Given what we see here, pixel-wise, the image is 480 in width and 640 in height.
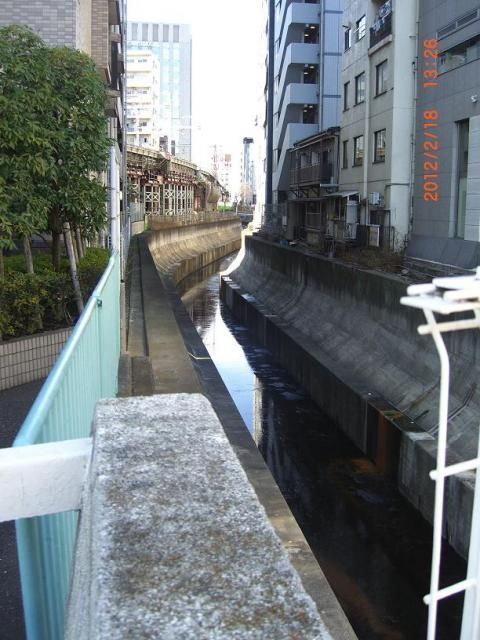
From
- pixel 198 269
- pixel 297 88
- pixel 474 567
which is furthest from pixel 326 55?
pixel 474 567

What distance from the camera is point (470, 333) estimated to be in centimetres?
1122

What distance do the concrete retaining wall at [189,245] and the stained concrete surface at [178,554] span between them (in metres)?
32.1

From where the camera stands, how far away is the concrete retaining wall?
38156 mm

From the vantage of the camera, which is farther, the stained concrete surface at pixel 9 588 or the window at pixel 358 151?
the window at pixel 358 151

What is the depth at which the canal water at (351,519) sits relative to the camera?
8.12 meters

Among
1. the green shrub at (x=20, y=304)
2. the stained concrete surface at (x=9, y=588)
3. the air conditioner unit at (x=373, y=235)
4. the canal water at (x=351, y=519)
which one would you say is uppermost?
the air conditioner unit at (x=373, y=235)

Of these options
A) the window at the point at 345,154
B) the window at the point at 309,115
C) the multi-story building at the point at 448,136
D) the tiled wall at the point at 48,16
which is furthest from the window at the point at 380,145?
the window at the point at 309,115

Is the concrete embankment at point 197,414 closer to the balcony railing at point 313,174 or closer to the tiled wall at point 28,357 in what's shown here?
the tiled wall at point 28,357

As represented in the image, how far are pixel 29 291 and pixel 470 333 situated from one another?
7.09 m

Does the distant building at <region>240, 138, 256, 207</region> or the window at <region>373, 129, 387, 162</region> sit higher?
the distant building at <region>240, 138, 256, 207</region>

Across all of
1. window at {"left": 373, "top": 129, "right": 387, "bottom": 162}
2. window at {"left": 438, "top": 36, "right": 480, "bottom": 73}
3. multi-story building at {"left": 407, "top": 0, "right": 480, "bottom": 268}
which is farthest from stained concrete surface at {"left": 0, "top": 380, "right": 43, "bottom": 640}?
window at {"left": 373, "top": 129, "right": 387, "bottom": 162}

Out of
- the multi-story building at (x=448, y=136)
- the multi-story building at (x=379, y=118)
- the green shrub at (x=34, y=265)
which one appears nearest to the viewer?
the green shrub at (x=34, y=265)

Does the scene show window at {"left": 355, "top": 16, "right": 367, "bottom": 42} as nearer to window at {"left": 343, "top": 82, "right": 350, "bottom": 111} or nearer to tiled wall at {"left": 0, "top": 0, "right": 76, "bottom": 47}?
window at {"left": 343, "top": 82, "right": 350, "bottom": 111}

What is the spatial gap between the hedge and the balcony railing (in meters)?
22.1
